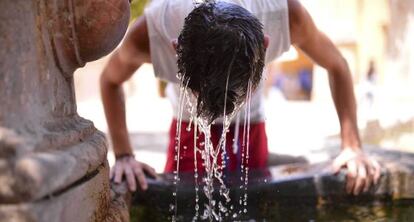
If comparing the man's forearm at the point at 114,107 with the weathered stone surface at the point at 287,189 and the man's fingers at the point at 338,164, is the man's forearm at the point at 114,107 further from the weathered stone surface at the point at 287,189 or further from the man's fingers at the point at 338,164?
the man's fingers at the point at 338,164

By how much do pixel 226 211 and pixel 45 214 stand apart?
3.36 feet

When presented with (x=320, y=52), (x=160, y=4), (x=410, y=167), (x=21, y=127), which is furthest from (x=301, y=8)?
(x=21, y=127)

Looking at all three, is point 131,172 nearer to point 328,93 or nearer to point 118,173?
point 118,173

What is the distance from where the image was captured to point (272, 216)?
81.0 inches

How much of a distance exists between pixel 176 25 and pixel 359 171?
83 cm

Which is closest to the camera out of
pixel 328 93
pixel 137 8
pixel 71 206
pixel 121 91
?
pixel 71 206

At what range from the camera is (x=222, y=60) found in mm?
1464

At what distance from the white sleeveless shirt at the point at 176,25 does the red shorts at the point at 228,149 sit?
40 cm

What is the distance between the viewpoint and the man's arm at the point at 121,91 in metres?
2.10

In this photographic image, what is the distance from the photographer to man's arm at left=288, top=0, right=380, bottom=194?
7.03 ft

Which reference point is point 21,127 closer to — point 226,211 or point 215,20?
A: point 215,20

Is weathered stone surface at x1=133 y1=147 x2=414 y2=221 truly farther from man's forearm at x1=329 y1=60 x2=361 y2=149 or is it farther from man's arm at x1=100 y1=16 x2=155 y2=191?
man's forearm at x1=329 y1=60 x2=361 y2=149

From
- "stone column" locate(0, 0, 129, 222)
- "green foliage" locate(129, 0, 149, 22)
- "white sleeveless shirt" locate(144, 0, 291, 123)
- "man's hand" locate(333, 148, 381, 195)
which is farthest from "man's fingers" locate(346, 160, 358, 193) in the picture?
"green foliage" locate(129, 0, 149, 22)

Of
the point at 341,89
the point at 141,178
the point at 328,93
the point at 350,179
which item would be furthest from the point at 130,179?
the point at 328,93
